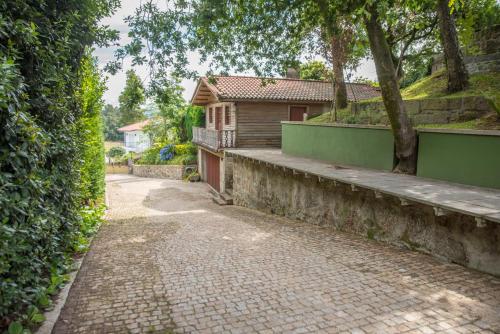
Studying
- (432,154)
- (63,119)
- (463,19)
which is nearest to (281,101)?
(463,19)

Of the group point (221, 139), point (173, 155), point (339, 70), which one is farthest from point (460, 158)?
point (173, 155)

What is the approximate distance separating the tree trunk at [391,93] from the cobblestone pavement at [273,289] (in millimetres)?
2731

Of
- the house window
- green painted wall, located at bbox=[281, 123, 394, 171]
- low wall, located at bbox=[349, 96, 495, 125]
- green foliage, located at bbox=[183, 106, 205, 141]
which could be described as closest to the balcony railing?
the house window

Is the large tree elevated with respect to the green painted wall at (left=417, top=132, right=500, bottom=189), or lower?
elevated

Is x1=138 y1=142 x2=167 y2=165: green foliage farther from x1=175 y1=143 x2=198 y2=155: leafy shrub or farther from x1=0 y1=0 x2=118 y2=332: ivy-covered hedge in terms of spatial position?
x1=0 y1=0 x2=118 y2=332: ivy-covered hedge

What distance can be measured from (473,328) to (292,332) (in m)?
1.90

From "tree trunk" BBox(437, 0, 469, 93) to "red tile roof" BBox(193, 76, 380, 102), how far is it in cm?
759

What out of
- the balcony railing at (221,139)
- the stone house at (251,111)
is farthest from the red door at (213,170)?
the balcony railing at (221,139)

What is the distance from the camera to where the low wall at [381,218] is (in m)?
5.45

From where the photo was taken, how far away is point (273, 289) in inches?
203

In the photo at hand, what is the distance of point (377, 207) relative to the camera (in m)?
7.52

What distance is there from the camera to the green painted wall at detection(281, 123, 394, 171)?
9844mm

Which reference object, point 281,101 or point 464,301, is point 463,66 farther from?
point 281,101

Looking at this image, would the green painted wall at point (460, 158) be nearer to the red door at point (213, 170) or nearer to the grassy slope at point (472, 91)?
the grassy slope at point (472, 91)
